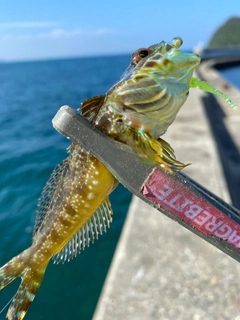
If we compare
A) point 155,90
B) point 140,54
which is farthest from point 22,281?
point 140,54

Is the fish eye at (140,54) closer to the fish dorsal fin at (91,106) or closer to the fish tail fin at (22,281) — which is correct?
the fish dorsal fin at (91,106)

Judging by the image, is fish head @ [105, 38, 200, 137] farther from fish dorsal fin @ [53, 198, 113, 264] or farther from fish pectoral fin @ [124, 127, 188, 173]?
fish dorsal fin @ [53, 198, 113, 264]

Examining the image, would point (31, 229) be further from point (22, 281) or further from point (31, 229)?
point (22, 281)

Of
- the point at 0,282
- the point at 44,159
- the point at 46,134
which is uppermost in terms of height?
the point at 0,282

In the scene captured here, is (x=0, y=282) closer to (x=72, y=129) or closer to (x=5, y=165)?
(x=72, y=129)

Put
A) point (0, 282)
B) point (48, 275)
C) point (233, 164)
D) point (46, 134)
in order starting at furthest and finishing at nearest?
point (46, 134) < point (233, 164) < point (48, 275) < point (0, 282)

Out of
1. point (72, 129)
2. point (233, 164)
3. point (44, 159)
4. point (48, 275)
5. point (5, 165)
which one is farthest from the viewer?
point (44, 159)

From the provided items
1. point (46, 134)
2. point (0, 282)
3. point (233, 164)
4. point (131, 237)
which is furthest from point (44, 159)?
point (0, 282)
